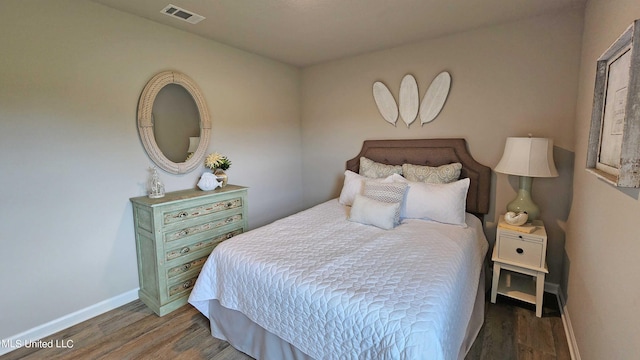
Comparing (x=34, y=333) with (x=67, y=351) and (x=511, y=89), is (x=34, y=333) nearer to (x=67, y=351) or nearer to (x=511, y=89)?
(x=67, y=351)

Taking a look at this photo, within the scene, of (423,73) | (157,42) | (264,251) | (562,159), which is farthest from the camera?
(423,73)

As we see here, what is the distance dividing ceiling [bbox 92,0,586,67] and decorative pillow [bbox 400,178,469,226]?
4.56 feet

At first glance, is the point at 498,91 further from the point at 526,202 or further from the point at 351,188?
the point at 351,188

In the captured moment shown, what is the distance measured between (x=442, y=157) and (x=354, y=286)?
76.2 inches

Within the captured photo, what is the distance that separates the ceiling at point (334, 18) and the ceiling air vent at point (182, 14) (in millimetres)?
44

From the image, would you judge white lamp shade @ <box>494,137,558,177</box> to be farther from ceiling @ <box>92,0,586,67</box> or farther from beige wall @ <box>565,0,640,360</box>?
ceiling @ <box>92,0,586,67</box>

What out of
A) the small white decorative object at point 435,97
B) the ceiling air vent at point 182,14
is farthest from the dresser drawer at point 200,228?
the small white decorative object at point 435,97

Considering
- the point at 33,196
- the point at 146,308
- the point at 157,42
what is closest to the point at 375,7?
the point at 157,42

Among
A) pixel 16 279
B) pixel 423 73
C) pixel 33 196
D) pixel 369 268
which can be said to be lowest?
pixel 16 279

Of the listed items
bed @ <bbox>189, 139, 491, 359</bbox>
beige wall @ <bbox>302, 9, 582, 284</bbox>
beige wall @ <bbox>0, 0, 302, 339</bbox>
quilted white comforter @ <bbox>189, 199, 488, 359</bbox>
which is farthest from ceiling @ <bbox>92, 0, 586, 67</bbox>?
quilted white comforter @ <bbox>189, 199, 488, 359</bbox>

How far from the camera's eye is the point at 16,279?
6.21ft

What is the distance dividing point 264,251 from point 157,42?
2109 millimetres

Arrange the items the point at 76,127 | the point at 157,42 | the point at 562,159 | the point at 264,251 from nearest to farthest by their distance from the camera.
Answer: the point at 264,251
the point at 76,127
the point at 562,159
the point at 157,42

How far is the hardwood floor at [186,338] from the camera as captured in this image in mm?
1809
